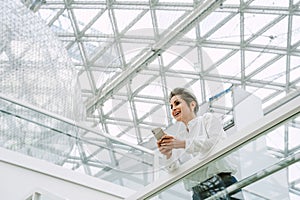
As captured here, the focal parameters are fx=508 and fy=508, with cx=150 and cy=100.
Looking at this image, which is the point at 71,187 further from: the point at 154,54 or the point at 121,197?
the point at 154,54

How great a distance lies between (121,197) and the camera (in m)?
6.89

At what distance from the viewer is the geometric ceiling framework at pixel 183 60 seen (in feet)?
8.92

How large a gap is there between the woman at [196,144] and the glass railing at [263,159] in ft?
0.06

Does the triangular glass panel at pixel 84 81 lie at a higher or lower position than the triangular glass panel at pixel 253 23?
higher

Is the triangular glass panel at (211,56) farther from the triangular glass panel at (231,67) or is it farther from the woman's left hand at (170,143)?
the woman's left hand at (170,143)

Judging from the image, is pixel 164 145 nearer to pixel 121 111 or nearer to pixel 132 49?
pixel 121 111

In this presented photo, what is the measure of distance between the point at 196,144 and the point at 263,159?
445 mm

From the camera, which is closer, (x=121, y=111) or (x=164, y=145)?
(x=164, y=145)

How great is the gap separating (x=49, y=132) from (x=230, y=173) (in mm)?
3138

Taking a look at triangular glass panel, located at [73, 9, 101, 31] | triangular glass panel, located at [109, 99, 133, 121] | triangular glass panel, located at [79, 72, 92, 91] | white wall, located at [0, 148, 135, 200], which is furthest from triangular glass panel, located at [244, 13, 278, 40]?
white wall, located at [0, 148, 135, 200]

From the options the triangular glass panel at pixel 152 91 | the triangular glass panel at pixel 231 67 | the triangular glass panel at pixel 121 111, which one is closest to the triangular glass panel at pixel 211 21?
the triangular glass panel at pixel 231 67

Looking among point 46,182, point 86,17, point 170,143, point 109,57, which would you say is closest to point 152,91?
point 109,57

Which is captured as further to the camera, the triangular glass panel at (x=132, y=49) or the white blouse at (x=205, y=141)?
the triangular glass panel at (x=132, y=49)

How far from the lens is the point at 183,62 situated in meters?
3.16
